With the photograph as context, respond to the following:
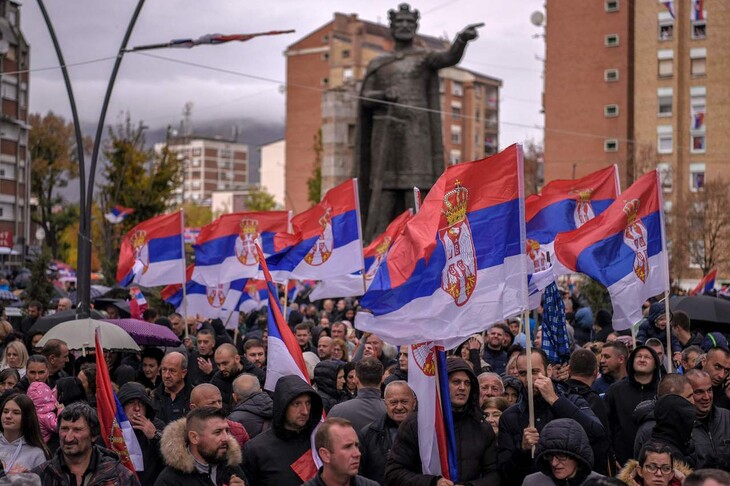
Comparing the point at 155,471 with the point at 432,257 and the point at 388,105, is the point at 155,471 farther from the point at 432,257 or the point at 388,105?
the point at 388,105

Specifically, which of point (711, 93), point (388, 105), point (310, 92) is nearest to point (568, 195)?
point (388, 105)

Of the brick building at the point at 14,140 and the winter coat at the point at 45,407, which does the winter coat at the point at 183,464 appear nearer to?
the winter coat at the point at 45,407

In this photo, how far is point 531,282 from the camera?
10.2 metres

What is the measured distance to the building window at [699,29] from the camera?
56.5 metres

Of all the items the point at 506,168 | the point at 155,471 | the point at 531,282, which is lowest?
the point at 155,471

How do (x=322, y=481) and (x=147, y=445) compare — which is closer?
(x=322, y=481)

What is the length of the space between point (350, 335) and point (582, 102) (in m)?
47.0

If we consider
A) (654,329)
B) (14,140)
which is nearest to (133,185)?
(14,140)

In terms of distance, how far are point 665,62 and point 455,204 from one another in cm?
5244

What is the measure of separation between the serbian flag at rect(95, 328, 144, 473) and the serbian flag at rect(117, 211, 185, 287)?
962 centimetres

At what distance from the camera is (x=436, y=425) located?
685 centimetres

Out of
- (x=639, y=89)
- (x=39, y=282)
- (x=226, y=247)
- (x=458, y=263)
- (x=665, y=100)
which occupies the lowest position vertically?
(x=39, y=282)

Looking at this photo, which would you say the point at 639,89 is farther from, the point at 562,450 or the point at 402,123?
the point at 562,450

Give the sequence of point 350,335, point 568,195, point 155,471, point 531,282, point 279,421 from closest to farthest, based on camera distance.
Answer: point 279,421, point 155,471, point 531,282, point 568,195, point 350,335
